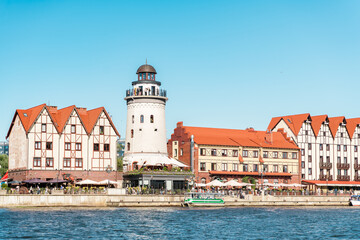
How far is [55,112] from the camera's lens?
98.9 m

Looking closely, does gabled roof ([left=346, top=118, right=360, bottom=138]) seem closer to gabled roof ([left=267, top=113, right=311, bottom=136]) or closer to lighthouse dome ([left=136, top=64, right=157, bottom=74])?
gabled roof ([left=267, top=113, right=311, bottom=136])

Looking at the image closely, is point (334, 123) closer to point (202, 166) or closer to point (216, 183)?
point (202, 166)

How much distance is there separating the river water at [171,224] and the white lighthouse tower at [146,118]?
771 inches

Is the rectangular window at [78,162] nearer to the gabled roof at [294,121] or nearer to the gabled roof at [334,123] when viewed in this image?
the gabled roof at [294,121]

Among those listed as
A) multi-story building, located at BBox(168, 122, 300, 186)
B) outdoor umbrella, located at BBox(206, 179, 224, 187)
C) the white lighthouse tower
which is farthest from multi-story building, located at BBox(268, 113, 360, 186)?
the white lighthouse tower

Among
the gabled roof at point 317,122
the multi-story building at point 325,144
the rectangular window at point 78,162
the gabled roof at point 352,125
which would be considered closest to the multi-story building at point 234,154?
the multi-story building at point 325,144

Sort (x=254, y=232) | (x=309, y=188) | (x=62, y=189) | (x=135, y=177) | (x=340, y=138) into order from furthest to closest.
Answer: (x=340, y=138), (x=309, y=188), (x=135, y=177), (x=62, y=189), (x=254, y=232)

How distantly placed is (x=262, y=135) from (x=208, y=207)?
3028cm

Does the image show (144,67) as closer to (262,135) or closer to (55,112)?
(55,112)

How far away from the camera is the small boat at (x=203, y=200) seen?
92375mm

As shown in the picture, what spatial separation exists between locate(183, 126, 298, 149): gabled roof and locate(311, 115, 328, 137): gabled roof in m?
5.88

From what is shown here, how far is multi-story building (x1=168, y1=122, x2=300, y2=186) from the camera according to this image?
107875 mm

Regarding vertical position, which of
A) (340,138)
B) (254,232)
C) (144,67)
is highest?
(144,67)

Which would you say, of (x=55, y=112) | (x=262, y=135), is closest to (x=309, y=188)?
(x=262, y=135)
